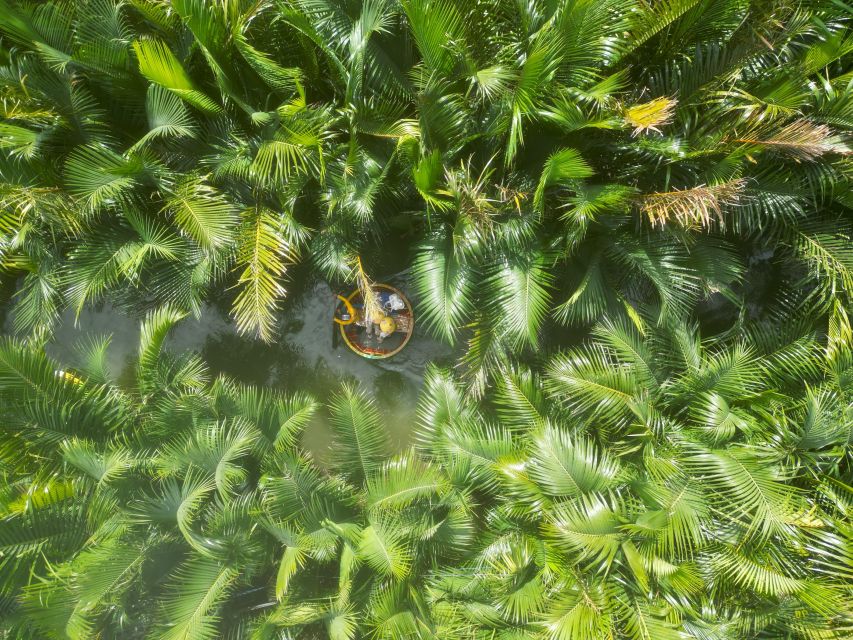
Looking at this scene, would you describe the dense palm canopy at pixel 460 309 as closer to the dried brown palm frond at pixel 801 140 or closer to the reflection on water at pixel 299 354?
the dried brown palm frond at pixel 801 140

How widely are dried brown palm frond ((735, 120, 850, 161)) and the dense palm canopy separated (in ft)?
0.09

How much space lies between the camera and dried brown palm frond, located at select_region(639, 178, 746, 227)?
3779mm

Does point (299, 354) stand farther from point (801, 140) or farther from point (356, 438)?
point (801, 140)

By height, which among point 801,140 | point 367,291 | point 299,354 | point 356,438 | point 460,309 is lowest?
point 299,354

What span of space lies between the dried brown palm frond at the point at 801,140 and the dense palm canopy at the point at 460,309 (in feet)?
0.09

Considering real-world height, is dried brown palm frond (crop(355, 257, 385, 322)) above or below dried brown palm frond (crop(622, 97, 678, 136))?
below

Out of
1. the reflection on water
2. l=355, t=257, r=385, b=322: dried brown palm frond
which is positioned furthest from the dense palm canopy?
the reflection on water

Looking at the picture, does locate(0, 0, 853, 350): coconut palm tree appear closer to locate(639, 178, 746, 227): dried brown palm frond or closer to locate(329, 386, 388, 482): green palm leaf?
locate(639, 178, 746, 227): dried brown palm frond

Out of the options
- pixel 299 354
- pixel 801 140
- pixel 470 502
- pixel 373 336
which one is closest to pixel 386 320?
pixel 373 336

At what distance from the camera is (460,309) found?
437 centimetres

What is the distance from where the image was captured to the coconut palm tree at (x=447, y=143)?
3920mm

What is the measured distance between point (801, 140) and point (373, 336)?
3858mm

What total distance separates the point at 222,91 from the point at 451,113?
1.72 metres

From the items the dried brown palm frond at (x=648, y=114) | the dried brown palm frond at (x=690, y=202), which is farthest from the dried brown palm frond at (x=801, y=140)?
the dried brown palm frond at (x=648, y=114)
